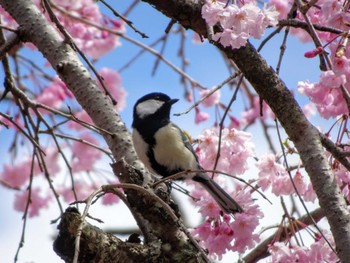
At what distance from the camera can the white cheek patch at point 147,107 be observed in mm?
3927

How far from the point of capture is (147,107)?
4031mm

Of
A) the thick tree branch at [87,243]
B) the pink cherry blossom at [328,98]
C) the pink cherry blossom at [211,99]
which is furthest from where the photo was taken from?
the pink cherry blossom at [211,99]

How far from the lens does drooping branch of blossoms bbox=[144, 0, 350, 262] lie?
6.44ft

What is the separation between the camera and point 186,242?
6.63ft

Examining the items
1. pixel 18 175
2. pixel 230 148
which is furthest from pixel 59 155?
pixel 230 148

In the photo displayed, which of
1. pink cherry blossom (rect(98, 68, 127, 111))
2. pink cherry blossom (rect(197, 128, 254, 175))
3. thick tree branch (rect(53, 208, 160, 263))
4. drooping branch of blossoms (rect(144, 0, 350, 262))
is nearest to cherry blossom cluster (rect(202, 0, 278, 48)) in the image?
drooping branch of blossoms (rect(144, 0, 350, 262))

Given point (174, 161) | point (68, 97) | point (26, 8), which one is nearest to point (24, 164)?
point (68, 97)

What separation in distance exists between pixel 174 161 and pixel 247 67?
1624mm

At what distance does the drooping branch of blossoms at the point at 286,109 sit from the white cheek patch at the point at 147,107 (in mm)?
1705

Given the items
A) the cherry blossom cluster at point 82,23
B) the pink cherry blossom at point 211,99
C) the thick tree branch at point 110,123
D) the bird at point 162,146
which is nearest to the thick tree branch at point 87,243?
the thick tree branch at point 110,123

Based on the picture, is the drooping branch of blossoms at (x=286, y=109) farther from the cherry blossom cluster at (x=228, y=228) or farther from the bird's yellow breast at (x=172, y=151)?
the bird's yellow breast at (x=172, y=151)

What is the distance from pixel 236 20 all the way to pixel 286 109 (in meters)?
0.35

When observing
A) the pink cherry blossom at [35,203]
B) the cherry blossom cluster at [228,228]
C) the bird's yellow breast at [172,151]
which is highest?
the pink cherry blossom at [35,203]

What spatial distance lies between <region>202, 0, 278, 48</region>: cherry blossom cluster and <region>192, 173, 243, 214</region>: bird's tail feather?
0.75 meters
